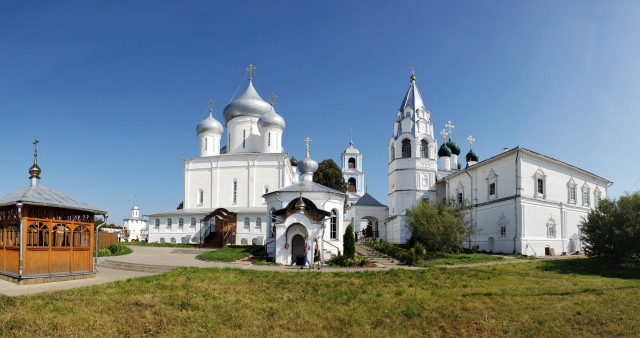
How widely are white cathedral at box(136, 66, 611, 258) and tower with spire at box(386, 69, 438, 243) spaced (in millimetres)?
97

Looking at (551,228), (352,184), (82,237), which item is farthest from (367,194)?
(82,237)

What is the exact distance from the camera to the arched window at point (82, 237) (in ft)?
49.6

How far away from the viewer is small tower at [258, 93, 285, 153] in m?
41.5

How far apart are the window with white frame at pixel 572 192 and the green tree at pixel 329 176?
83.8ft

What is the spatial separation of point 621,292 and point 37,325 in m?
15.8

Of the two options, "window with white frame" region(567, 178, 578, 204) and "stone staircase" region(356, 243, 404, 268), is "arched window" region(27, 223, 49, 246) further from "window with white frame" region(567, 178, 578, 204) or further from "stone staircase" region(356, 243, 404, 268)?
"window with white frame" region(567, 178, 578, 204)

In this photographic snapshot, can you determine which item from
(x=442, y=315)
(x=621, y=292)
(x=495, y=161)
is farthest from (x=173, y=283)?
(x=495, y=161)

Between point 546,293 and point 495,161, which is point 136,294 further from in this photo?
point 495,161

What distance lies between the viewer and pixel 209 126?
43875 mm

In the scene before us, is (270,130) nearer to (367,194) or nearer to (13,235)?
(367,194)

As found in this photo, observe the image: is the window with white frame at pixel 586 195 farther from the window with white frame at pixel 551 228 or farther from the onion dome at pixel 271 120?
Result: the onion dome at pixel 271 120

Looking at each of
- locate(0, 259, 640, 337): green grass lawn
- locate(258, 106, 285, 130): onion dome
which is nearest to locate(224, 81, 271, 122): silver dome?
locate(258, 106, 285, 130): onion dome

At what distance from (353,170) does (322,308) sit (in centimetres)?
6306

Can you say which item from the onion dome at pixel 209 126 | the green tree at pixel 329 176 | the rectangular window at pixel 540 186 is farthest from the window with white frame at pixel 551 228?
the onion dome at pixel 209 126
